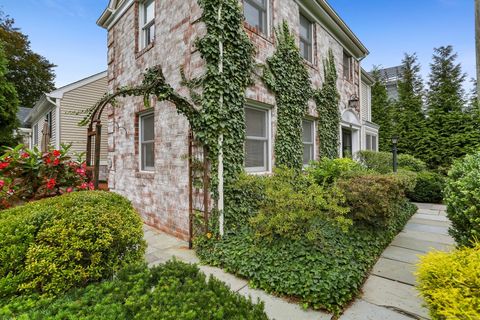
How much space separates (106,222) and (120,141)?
4.73 metres

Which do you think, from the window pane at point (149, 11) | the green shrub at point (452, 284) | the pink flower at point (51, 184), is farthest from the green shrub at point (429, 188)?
the pink flower at point (51, 184)

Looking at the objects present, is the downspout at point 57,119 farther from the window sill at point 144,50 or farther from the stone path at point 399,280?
→ the stone path at point 399,280

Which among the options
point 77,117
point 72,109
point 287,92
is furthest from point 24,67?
point 287,92

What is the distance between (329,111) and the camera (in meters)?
7.36

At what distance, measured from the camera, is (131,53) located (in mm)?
6148

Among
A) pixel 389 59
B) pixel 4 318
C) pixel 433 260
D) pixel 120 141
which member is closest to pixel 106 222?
A: pixel 4 318

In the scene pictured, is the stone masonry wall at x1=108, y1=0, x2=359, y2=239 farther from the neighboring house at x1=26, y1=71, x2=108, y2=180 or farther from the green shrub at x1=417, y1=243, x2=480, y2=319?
the neighboring house at x1=26, y1=71, x2=108, y2=180

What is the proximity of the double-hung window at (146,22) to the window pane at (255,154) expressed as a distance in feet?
11.9

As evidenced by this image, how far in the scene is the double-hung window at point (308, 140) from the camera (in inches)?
266

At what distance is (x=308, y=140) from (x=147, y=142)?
444 cm

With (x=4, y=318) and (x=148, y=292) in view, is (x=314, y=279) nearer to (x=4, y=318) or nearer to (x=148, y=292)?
(x=148, y=292)

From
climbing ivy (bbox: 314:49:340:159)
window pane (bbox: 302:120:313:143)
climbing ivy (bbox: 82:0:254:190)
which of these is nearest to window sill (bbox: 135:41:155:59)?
climbing ivy (bbox: 82:0:254:190)

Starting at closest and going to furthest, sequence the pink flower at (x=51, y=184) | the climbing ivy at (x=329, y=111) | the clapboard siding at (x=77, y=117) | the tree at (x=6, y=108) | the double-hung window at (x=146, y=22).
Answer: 1. the pink flower at (x=51, y=184)
2. the double-hung window at (x=146, y=22)
3. the climbing ivy at (x=329, y=111)
4. the tree at (x=6, y=108)
5. the clapboard siding at (x=77, y=117)

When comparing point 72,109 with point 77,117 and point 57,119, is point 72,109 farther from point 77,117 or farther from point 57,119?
point 57,119
